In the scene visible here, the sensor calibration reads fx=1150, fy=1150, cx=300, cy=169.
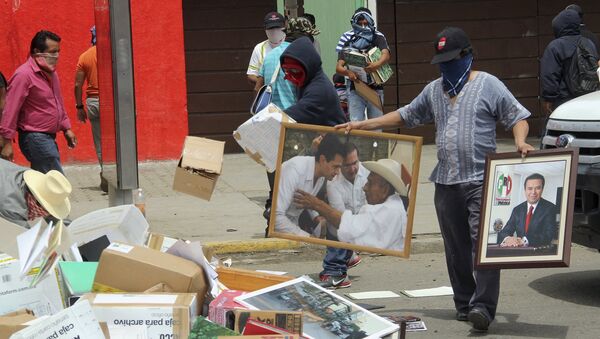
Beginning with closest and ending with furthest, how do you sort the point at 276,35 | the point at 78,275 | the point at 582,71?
the point at 78,275 < the point at 582,71 < the point at 276,35

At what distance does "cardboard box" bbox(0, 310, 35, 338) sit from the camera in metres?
5.16

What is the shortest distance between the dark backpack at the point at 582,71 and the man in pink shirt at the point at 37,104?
510 cm

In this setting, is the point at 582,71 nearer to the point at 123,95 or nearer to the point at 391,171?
the point at 123,95

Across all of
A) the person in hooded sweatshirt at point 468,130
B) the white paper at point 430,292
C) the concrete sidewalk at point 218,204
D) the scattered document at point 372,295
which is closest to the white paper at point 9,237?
the person in hooded sweatshirt at point 468,130

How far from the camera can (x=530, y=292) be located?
8.38 m

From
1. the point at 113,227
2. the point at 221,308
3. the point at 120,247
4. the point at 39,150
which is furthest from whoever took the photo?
the point at 39,150

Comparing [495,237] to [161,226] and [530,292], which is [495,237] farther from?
[161,226]

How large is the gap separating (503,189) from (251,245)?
152 inches

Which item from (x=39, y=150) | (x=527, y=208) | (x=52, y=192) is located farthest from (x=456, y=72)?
(x=39, y=150)

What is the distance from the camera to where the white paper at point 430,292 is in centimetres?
840

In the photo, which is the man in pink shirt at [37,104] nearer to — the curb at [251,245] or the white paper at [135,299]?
the curb at [251,245]

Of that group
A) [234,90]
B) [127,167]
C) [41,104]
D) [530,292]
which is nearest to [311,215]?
[530,292]

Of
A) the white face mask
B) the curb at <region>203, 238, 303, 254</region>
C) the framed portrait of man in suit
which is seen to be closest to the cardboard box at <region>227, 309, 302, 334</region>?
the framed portrait of man in suit

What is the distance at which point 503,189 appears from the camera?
22.5 feet
